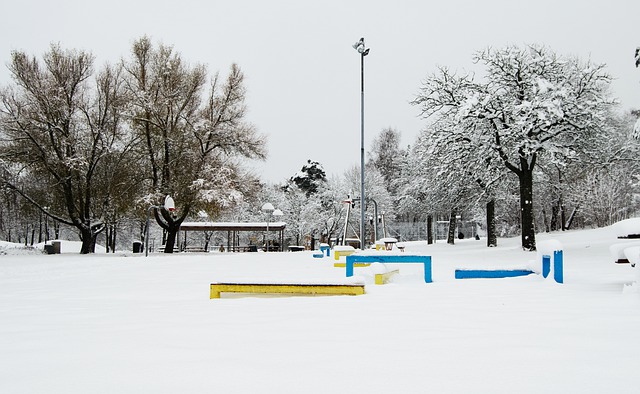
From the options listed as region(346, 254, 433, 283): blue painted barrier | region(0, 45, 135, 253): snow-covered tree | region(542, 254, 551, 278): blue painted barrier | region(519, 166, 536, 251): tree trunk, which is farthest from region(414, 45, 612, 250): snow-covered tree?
region(0, 45, 135, 253): snow-covered tree

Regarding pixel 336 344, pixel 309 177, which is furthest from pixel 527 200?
pixel 309 177

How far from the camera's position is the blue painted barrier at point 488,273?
9646 millimetres

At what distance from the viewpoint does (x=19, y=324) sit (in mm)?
5438

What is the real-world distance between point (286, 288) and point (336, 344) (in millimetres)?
3588

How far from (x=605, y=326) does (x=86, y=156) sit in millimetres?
30436

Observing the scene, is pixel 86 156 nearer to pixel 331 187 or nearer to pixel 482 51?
pixel 482 51

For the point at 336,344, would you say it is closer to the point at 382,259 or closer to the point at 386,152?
the point at 382,259

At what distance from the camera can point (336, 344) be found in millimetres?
4129

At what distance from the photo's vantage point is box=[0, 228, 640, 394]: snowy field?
312 cm

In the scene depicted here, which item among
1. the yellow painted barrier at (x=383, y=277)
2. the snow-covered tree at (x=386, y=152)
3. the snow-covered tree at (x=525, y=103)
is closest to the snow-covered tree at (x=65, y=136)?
the snow-covered tree at (x=525, y=103)

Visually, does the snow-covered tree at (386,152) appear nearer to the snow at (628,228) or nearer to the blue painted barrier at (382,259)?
the blue painted barrier at (382,259)

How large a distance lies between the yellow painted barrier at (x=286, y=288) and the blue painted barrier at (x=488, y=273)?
348 centimetres

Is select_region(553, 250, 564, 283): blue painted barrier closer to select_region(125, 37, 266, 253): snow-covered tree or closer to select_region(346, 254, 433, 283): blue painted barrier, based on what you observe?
select_region(346, 254, 433, 283): blue painted barrier

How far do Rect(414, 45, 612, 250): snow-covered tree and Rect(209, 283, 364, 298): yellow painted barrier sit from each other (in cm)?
1557
